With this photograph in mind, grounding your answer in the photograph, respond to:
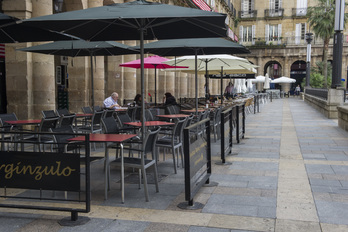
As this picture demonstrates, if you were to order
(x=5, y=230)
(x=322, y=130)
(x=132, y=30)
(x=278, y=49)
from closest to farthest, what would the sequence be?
(x=5, y=230) < (x=132, y=30) < (x=322, y=130) < (x=278, y=49)

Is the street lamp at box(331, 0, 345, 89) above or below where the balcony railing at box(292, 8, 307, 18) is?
below

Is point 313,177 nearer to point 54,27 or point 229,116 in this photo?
point 229,116

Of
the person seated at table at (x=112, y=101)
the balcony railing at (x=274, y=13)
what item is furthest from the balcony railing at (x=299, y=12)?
the person seated at table at (x=112, y=101)

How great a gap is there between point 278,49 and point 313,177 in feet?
169

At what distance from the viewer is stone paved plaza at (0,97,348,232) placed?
4520 mm

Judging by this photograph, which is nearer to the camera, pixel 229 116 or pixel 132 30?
pixel 132 30

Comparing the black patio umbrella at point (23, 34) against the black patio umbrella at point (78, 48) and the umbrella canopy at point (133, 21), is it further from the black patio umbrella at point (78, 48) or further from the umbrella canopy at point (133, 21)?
the umbrella canopy at point (133, 21)

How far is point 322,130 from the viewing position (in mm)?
13797

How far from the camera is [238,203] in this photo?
5352 mm

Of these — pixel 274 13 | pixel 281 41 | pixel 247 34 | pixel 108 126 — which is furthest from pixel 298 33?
pixel 108 126

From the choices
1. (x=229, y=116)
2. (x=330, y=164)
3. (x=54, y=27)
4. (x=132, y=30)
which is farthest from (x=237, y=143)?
(x=54, y=27)

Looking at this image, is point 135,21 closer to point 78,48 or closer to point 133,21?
point 133,21

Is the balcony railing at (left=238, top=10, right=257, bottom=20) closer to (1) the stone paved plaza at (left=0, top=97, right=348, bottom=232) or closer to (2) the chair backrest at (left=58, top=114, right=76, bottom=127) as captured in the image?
(1) the stone paved plaza at (left=0, top=97, right=348, bottom=232)

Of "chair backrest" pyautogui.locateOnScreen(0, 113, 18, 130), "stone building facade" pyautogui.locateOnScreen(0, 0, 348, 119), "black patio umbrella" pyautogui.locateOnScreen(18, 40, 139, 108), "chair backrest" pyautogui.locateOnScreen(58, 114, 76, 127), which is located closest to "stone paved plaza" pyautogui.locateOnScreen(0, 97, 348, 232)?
"chair backrest" pyautogui.locateOnScreen(58, 114, 76, 127)
